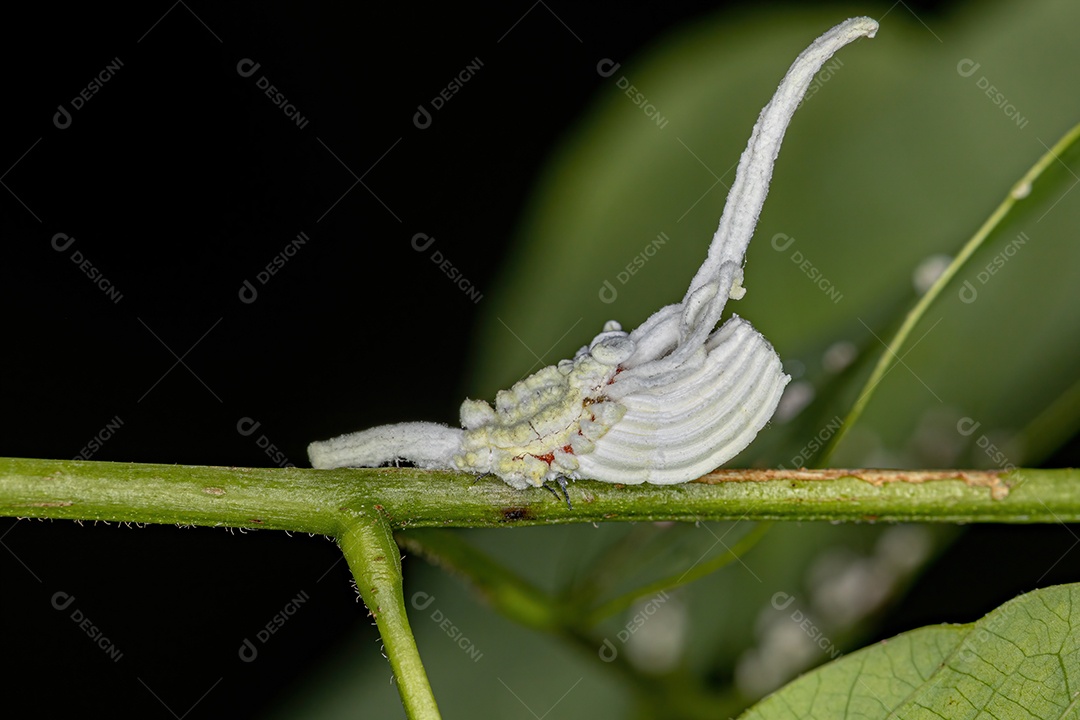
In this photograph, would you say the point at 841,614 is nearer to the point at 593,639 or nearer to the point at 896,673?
the point at 593,639

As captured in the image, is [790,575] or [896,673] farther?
[790,575]

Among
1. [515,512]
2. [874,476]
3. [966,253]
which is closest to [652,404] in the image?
[515,512]

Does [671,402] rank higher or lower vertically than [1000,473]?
higher

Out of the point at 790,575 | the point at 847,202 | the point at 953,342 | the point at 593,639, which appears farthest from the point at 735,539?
the point at 847,202

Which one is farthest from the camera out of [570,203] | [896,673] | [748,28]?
[570,203]

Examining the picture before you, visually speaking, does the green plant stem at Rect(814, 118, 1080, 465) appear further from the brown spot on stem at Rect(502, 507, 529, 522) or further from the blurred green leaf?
the brown spot on stem at Rect(502, 507, 529, 522)

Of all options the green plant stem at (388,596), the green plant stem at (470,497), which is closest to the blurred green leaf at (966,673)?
the green plant stem at (470,497)

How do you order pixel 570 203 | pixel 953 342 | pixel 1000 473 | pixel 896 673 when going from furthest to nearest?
pixel 570 203
pixel 953 342
pixel 1000 473
pixel 896 673
